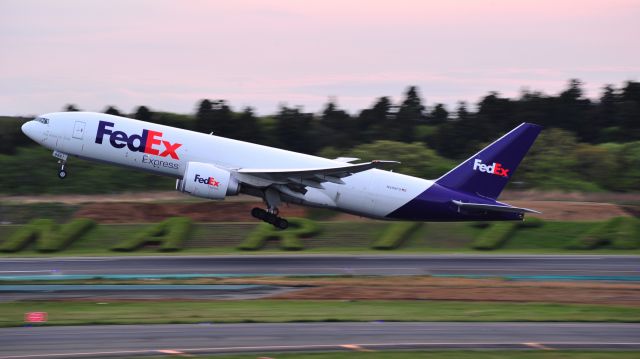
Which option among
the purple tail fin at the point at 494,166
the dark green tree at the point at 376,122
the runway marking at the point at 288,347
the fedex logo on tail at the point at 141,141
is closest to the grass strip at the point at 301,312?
the runway marking at the point at 288,347

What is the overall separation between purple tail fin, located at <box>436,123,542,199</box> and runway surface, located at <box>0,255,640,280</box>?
3.41 meters

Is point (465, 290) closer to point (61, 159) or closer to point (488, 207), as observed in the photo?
point (488, 207)

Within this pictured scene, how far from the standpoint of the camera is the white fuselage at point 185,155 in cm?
3797

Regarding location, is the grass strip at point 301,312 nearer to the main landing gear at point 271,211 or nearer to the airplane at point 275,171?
the airplane at point 275,171

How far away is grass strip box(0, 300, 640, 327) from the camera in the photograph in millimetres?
23891

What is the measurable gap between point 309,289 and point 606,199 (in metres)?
39.8

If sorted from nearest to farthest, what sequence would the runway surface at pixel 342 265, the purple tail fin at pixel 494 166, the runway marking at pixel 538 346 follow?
the runway marking at pixel 538 346, the runway surface at pixel 342 265, the purple tail fin at pixel 494 166

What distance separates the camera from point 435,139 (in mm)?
92250

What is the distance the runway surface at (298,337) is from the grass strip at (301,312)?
0.95 meters

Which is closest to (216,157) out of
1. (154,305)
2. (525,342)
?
(154,305)

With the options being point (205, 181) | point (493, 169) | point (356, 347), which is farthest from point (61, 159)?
point (356, 347)

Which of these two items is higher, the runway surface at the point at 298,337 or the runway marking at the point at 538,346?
the runway marking at the point at 538,346

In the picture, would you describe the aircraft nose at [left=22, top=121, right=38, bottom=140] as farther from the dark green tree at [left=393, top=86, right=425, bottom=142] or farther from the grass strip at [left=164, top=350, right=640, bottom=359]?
the dark green tree at [left=393, top=86, right=425, bottom=142]

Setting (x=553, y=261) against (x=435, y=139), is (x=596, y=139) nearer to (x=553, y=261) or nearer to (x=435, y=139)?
(x=435, y=139)
